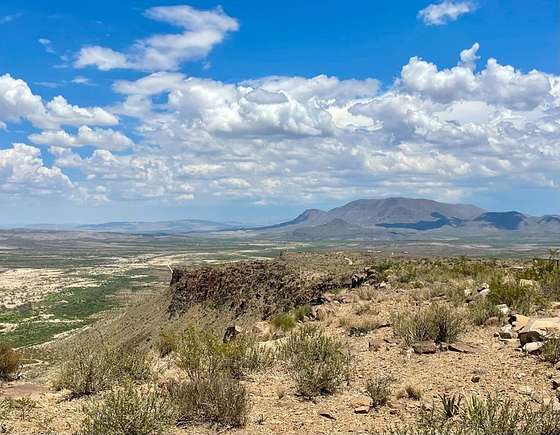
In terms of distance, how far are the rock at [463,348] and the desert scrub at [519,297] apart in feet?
10.9

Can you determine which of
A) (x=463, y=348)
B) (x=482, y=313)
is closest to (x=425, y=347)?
(x=463, y=348)

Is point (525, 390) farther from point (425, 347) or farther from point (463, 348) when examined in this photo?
point (425, 347)

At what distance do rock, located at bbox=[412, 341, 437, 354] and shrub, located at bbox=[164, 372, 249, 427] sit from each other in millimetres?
5027

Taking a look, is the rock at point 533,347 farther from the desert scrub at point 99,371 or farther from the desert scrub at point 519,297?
the desert scrub at point 99,371

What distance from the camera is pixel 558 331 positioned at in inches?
444

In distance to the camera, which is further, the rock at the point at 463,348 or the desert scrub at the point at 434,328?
the desert scrub at the point at 434,328

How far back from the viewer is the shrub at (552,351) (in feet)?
33.1

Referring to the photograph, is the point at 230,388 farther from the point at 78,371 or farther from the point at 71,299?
the point at 71,299

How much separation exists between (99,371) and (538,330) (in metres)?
10.2

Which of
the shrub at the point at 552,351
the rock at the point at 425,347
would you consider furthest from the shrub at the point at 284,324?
the shrub at the point at 552,351

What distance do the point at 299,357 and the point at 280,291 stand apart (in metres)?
25.3

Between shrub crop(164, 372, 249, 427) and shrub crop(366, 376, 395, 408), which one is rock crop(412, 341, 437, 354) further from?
shrub crop(164, 372, 249, 427)

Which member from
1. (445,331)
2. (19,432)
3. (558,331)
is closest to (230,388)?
(19,432)

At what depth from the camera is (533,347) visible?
35.5ft
